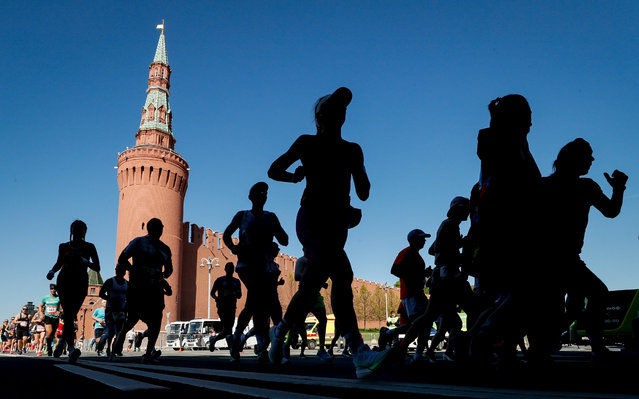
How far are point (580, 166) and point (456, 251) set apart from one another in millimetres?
1411

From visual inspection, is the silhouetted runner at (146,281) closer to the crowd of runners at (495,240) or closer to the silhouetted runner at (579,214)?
the crowd of runners at (495,240)

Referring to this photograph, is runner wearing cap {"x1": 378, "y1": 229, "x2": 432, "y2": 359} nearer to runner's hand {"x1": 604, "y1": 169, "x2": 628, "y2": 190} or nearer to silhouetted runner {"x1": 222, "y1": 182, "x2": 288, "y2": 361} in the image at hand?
silhouetted runner {"x1": 222, "y1": 182, "x2": 288, "y2": 361}

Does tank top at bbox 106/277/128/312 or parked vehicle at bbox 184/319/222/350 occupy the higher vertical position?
tank top at bbox 106/277/128/312

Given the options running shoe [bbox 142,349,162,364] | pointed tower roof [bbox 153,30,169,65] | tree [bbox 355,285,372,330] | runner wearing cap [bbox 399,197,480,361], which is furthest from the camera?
tree [bbox 355,285,372,330]

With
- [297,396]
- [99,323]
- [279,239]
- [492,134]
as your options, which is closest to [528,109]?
→ [492,134]

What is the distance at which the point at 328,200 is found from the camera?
2.72m

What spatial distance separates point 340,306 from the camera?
276 centimetres

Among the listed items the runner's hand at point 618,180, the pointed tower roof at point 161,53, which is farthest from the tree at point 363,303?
the runner's hand at point 618,180

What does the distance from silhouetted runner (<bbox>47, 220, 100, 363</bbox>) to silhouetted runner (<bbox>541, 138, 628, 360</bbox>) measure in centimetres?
468

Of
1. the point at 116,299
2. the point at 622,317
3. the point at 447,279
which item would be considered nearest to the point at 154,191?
the point at 116,299

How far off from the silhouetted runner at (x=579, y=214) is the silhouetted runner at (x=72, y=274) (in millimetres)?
4682

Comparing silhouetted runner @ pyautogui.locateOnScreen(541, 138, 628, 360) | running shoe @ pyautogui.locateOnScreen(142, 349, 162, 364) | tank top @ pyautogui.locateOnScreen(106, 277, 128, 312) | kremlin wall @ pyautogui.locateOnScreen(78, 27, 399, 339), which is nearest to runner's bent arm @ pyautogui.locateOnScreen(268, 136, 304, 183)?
silhouetted runner @ pyautogui.locateOnScreen(541, 138, 628, 360)

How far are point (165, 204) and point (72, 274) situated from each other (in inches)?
1685

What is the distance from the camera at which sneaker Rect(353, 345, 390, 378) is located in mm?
2334
